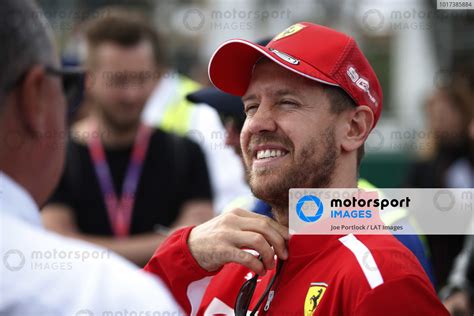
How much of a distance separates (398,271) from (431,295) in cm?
10

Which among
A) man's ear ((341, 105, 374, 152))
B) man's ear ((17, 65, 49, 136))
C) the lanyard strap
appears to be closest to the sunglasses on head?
man's ear ((341, 105, 374, 152))

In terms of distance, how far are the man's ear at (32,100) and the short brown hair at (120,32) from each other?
2546 mm

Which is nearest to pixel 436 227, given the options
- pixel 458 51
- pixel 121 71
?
pixel 121 71

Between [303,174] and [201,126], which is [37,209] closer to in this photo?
[303,174]

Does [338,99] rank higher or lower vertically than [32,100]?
lower

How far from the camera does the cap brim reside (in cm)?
208

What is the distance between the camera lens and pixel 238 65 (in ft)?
7.39

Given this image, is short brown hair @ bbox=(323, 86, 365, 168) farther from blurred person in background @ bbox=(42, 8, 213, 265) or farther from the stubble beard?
blurred person in background @ bbox=(42, 8, 213, 265)

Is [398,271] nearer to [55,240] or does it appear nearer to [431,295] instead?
[431,295]

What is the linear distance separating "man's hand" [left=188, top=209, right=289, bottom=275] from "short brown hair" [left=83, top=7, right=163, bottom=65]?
7.01 feet

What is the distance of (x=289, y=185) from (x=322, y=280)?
0.28m

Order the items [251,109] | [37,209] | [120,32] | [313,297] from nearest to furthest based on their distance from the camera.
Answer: [37,209], [313,297], [251,109], [120,32]

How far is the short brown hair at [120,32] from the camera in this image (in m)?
4.02

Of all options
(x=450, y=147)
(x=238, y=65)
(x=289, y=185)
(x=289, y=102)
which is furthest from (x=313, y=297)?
(x=450, y=147)
